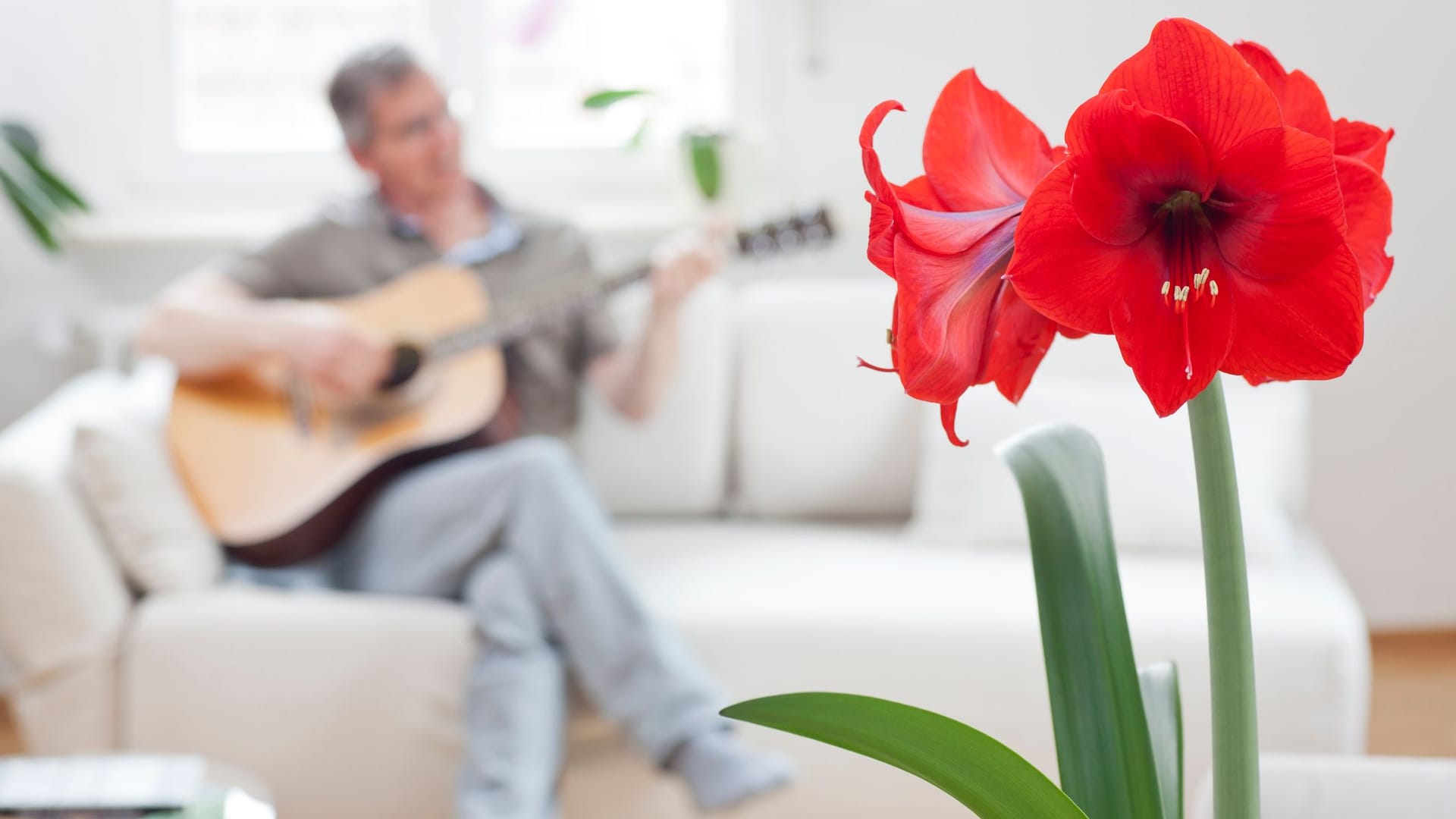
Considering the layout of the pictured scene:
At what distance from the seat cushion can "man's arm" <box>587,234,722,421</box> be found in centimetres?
35

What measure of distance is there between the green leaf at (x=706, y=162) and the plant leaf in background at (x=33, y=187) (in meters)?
1.11

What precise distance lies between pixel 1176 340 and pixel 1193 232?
3cm

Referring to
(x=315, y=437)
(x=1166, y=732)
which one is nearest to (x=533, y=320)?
(x=315, y=437)

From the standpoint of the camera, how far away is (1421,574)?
891 millimetres

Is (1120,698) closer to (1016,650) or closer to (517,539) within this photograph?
(1016,650)

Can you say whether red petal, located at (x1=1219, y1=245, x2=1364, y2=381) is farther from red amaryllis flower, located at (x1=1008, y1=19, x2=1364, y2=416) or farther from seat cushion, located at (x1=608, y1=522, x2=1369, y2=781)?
seat cushion, located at (x1=608, y1=522, x2=1369, y2=781)

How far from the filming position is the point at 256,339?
1862 mm

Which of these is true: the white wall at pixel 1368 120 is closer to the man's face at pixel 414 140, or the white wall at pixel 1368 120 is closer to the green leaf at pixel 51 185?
the man's face at pixel 414 140

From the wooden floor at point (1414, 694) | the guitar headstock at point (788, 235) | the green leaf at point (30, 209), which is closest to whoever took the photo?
the wooden floor at point (1414, 694)

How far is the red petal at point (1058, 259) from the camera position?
0.29 metres

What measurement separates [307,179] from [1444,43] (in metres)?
2.46

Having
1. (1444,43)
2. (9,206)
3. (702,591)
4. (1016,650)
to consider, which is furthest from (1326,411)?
(9,206)

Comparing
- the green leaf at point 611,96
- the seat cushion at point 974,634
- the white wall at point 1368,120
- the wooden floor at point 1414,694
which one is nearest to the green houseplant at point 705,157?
the white wall at point 1368,120

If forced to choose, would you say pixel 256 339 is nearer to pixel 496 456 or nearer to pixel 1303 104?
pixel 496 456
